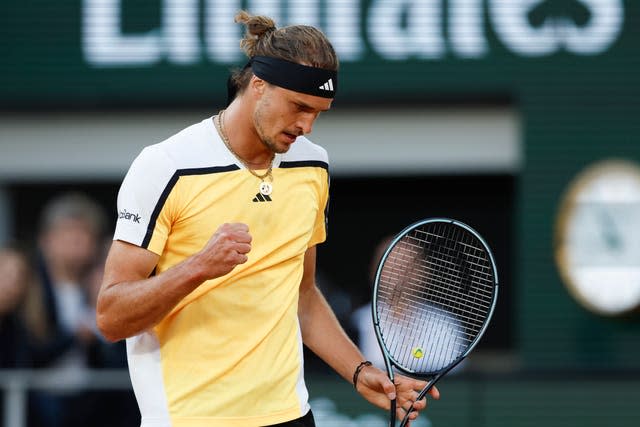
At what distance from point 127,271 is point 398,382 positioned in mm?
813

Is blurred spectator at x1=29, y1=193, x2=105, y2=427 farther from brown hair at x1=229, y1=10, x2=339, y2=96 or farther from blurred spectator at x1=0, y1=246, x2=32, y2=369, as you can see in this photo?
brown hair at x1=229, y1=10, x2=339, y2=96

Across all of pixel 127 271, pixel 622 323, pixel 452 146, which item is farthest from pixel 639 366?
pixel 127 271

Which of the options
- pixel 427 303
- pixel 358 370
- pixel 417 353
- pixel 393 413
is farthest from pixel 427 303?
pixel 393 413

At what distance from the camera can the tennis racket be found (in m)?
3.75

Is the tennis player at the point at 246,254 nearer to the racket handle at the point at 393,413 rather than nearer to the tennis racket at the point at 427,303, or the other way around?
the racket handle at the point at 393,413

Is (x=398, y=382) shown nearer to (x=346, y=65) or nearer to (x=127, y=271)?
(x=127, y=271)

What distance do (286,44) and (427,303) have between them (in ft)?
3.20

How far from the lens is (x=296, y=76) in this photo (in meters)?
3.47

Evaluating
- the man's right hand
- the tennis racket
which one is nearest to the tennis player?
the man's right hand

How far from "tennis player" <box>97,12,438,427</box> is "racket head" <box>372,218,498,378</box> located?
0.25 m

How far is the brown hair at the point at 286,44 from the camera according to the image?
11.5 feet

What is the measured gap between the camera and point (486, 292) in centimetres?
393

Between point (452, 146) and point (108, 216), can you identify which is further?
point (108, 216)

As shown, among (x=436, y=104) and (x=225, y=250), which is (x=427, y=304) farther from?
(x=436, y=104)
